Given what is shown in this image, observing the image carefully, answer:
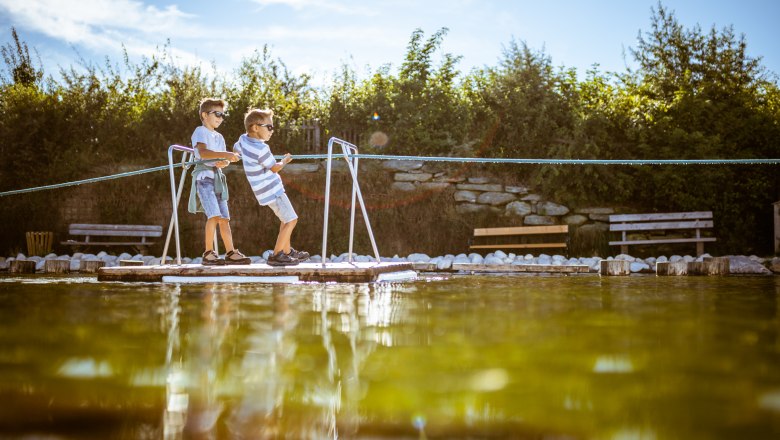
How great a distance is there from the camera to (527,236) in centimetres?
1104

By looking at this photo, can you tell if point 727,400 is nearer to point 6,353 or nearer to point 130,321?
point 6,353

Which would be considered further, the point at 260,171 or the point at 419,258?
the point at 419,258

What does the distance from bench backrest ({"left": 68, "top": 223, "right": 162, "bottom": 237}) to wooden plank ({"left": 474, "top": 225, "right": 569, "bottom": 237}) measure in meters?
5.54

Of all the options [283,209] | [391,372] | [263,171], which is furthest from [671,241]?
[391,372]

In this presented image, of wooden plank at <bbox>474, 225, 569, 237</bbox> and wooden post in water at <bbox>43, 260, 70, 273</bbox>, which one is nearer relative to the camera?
wooden post in water at <bbox>43, 260, 70, 273</bbox>

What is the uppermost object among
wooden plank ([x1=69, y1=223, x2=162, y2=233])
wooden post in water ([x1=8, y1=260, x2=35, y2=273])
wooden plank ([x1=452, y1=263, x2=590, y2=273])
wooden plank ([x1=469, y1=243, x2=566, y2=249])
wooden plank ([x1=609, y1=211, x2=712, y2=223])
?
wooden plank ([x1=609, y1=211, x2=712, y2=223])

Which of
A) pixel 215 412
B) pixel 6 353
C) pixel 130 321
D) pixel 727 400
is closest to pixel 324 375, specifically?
pixel 215 412

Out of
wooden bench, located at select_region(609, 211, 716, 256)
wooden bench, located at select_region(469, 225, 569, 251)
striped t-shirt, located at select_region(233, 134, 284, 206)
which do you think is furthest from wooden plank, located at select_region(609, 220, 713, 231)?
striped t-shirt, located at select_region(233, 134, 284, 206)

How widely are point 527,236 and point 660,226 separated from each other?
206 cm

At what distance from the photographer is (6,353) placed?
7.11ft

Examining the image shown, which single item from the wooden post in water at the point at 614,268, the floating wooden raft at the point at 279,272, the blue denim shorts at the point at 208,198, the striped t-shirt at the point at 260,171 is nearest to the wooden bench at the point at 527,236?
the wooden post in water at the point at 614,268

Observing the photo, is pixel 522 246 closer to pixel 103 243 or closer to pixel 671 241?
pixel 671 241

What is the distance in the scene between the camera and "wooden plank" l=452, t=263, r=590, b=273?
8125 mm

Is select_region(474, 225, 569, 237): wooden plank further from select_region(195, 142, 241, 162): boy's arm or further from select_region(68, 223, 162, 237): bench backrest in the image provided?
select_region(68, 223, 162, 237): bench backrest
